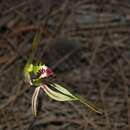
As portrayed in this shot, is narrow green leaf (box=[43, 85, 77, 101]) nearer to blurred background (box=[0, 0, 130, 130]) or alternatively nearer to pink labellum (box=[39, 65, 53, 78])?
pink labellum (box=[39, 65, 53, 78])

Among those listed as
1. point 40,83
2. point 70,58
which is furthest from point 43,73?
point 70,58

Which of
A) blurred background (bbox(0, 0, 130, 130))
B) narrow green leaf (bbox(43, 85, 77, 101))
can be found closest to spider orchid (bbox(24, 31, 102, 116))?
narrow green leaf (bbox(43, 85, 77, 101))

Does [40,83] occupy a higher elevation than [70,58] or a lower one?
higher

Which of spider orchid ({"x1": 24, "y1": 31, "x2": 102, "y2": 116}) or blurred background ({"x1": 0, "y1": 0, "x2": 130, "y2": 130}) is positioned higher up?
spider orchid ({"x1": 24, "y1": 31, "x2": 102, "y2": 116})

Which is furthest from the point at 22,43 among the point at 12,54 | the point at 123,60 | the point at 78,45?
the point at 123,60

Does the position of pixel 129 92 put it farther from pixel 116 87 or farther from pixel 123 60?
pixel 123 60

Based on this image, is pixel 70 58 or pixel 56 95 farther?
pixel 70 58

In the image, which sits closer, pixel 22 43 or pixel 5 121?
pixel 5 121

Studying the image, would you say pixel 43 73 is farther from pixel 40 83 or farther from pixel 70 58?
pixel 70 58

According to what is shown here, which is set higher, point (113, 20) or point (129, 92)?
point (113, 20)
